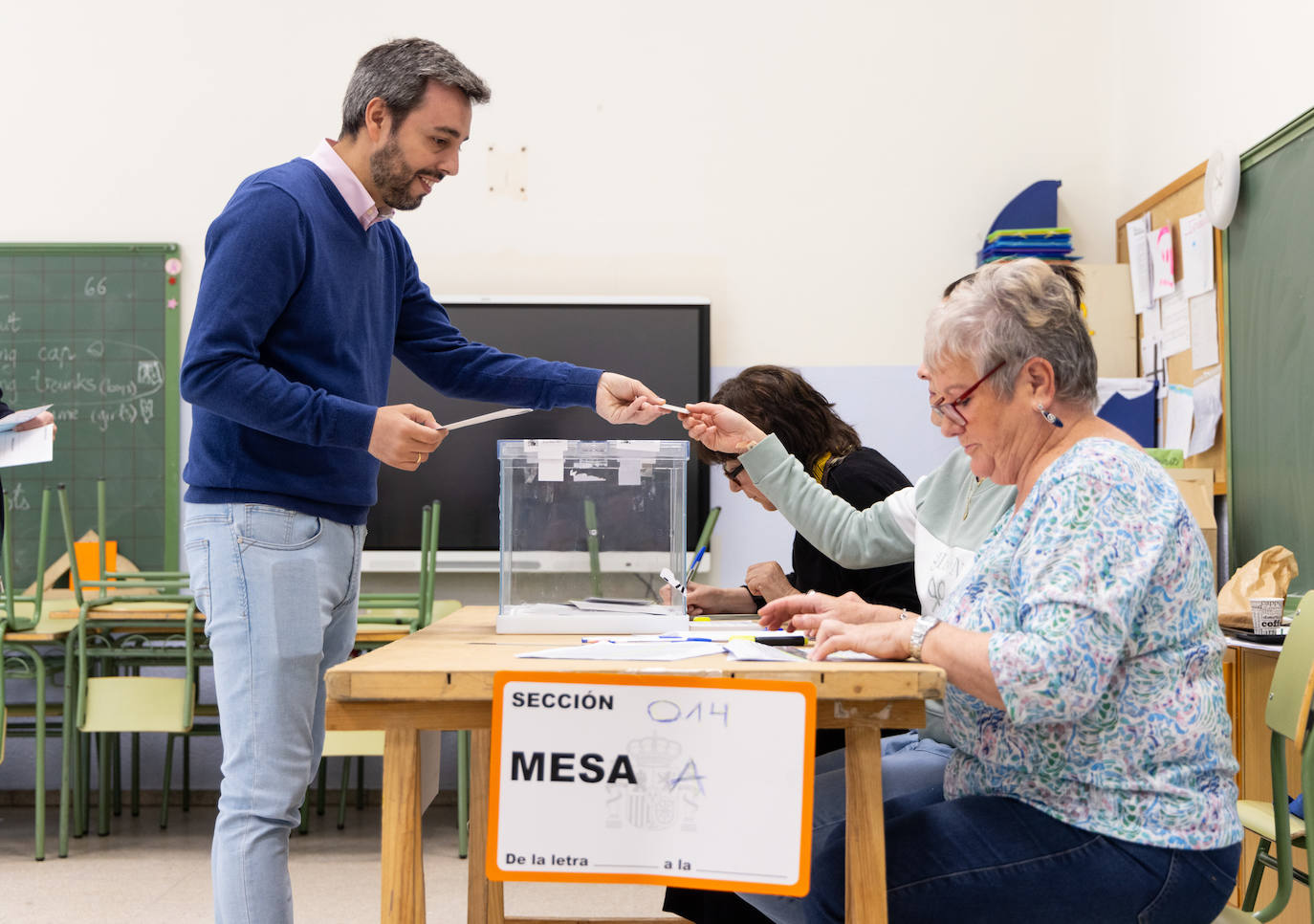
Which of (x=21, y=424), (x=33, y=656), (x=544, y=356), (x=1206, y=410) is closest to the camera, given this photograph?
(x=21, y=424)

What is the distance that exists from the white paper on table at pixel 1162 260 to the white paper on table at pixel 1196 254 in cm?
5

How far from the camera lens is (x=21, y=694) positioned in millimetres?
3930

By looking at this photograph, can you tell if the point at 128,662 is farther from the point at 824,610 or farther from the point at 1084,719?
the point at 1084,719

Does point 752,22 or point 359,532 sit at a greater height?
point 752,22

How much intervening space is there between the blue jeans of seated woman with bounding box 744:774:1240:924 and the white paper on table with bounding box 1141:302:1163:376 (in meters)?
2.68

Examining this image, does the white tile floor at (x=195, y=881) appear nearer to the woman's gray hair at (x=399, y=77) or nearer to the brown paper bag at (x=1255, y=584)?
the brown paper bag at (x=1255, y=584)

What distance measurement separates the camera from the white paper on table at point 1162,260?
336 cm

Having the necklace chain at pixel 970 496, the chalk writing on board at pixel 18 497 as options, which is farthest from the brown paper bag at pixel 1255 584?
the chalk writing on board at pixel 18 497

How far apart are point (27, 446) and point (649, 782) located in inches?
74.4

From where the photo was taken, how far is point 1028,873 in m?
1.10

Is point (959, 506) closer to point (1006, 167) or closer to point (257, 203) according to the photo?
point (257, 203)

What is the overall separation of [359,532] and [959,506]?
0.92m

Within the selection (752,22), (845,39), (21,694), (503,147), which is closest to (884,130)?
(845,39)

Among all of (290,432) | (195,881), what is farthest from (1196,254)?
(195,881)
